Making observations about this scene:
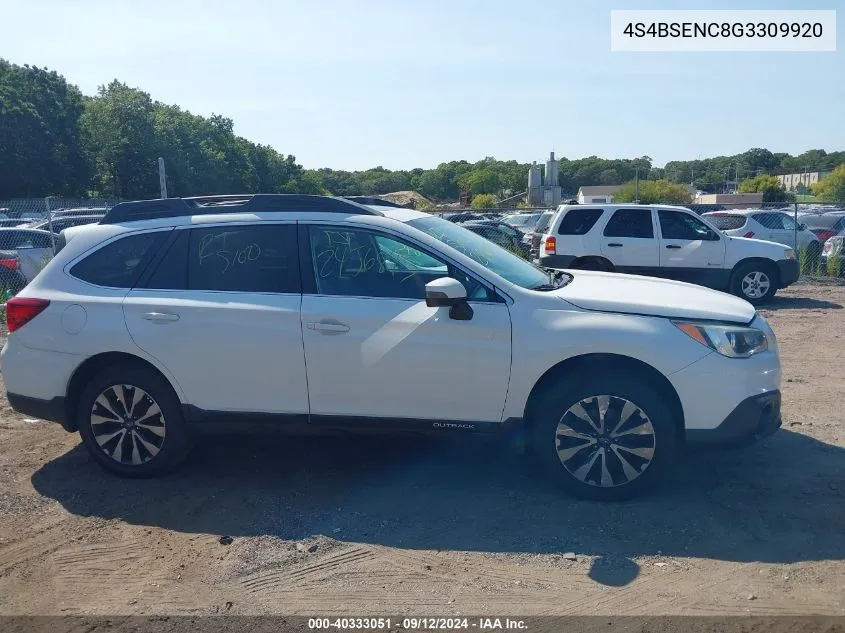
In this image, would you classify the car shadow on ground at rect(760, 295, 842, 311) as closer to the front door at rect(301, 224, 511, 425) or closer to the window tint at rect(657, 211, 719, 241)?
the window tint at rect(657, 211, 719, 241)

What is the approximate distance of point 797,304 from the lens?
1430 centimetres

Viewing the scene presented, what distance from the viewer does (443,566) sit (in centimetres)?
425

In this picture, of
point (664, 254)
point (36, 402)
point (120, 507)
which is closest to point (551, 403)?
point (120, 507)

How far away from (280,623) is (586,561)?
61.7 inches

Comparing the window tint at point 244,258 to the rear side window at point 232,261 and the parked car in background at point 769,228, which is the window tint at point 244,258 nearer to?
the rear side window at point 232,261

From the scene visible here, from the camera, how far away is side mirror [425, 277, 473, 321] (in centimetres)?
479

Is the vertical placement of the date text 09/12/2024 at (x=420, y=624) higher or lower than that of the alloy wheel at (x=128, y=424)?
lower

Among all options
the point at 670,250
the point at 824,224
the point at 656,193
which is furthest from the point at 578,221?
the point at 656,193

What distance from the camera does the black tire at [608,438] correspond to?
479 centimetres

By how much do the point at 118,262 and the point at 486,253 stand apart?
249cm

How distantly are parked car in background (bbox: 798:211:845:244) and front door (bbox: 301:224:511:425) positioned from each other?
19246 millimetres

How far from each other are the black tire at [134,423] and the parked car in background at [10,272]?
1055 cm

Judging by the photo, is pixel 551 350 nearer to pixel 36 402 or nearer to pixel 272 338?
pixel 272 338

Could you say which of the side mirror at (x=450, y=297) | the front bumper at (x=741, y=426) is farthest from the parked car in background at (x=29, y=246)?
the front bumper at (x=741, y=426)
